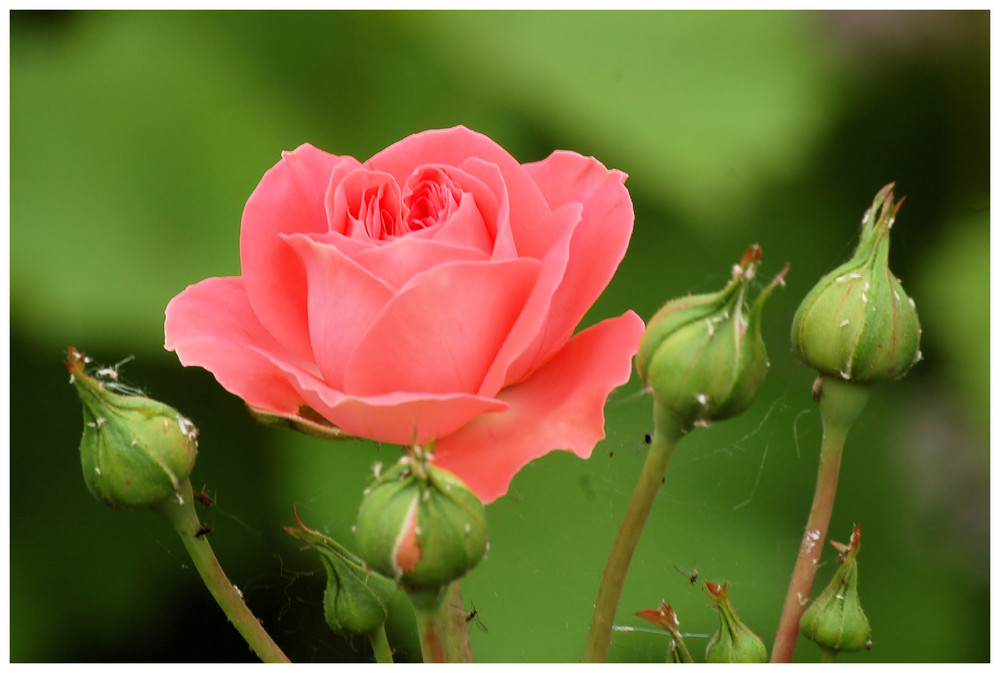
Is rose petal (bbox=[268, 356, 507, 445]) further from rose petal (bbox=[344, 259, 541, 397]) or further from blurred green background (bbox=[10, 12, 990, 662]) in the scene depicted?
blurred green background (bbox=[10, 12, 990, 662])

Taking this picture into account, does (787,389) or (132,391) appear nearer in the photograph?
(132,391)

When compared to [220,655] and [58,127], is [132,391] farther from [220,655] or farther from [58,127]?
[58,127]

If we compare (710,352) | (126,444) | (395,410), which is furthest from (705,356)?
(126,444)

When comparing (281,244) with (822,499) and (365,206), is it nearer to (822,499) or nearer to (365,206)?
(365,206)

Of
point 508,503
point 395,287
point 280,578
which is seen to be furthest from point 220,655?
point 395,287

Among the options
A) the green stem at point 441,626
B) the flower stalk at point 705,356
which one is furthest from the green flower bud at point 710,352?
the green stem at point 441,626

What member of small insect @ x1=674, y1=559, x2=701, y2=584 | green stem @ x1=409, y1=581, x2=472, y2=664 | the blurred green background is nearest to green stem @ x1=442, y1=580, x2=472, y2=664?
green stem @ x1=409, y1=581, x2=472, y2=664

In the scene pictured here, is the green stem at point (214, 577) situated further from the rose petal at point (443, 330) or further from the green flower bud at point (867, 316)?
the green flower bud at point (867, 316)
